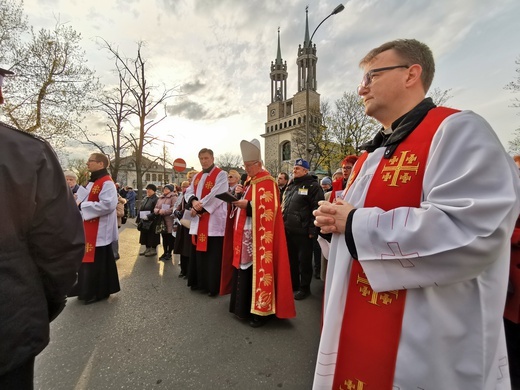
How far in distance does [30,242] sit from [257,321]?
2.74 meters

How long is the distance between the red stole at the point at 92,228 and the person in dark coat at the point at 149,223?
2680 millimetres

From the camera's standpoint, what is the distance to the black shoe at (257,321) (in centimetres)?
331

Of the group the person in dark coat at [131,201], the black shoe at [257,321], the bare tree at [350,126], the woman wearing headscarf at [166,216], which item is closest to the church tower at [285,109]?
the bare tree at [350,126]

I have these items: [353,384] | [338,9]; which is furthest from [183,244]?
[338,9]

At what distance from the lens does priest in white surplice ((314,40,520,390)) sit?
0.87 m

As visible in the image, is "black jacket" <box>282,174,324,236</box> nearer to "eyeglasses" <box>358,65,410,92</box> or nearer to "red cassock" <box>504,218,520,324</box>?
"red cassock" <box>504,218,520,324</box>

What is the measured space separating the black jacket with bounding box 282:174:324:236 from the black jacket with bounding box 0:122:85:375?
3542 mm

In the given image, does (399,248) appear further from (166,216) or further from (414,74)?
(166,216)

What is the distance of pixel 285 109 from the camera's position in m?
65.4

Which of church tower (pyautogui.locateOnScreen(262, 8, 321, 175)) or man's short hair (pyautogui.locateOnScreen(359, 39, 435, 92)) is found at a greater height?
church tower (pyautogui.locateOnScreen(262, 8, 321, 175))

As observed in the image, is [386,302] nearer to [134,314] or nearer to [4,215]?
[4,215]

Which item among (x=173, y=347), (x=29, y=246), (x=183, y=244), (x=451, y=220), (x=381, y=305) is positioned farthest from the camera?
(x=183, y=244)

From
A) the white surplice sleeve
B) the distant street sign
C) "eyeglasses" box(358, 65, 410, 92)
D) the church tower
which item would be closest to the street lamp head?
the distant street sign

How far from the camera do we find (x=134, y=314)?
3.70m
